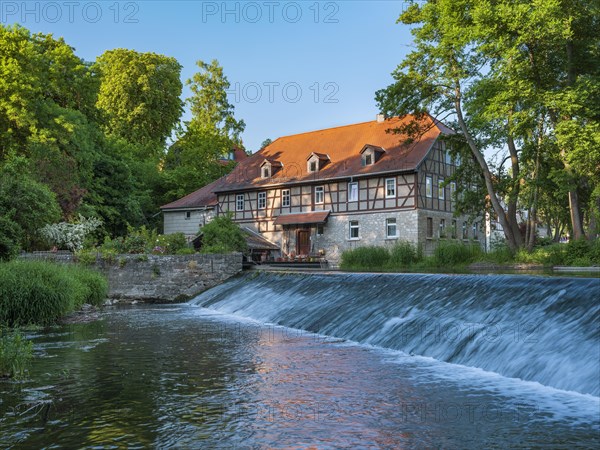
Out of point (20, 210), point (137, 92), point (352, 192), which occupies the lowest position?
point (20, 210)

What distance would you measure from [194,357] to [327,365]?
7.23 feet

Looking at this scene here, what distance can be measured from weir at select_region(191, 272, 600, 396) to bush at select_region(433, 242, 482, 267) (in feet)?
29.6

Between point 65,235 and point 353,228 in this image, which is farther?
point 353,228

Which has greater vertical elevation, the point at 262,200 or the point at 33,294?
the point at 262,200

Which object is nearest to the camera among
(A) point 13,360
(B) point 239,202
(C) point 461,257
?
(A) point 13,360

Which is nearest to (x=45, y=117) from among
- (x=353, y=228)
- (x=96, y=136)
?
(x=96, y=136)

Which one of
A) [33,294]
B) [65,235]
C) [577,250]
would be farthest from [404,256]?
[33,294]

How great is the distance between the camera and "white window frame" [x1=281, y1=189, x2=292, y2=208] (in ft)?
138

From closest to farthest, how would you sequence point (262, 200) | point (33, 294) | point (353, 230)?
1. point (33, 294)
2. point (353, 230)
3. point (262, 200)

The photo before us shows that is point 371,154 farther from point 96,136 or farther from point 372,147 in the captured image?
point 96,136

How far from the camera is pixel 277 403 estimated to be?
655 cm

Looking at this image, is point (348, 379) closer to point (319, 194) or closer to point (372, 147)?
point (372, 147)

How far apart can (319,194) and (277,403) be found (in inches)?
1355

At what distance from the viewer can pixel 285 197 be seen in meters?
42.3
